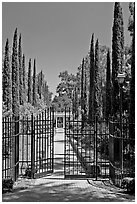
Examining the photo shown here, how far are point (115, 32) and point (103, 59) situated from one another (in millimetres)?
9220

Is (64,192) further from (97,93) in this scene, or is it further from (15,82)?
(15,82)

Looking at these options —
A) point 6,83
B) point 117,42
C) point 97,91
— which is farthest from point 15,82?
point 117,42

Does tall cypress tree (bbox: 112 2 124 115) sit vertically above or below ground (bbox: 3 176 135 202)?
above

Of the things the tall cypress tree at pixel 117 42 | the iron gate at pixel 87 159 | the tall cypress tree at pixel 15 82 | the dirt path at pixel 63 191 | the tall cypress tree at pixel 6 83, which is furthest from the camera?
the tall cypress tree at pixel 15 82

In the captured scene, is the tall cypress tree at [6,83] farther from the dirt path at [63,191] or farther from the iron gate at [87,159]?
the dirt path at [63,191]

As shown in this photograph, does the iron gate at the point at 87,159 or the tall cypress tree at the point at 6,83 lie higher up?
the tall cypress tree at the point at 6,83

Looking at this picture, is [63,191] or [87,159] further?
[87,159]

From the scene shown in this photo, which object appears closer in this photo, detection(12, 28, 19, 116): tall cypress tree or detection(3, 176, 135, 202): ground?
detection(3, 176, 135, 202): ground

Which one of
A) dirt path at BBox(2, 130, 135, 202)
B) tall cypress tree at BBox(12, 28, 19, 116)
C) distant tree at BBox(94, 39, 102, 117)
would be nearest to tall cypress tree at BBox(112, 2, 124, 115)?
distant tree at BBox(94, 39, 102, 117)

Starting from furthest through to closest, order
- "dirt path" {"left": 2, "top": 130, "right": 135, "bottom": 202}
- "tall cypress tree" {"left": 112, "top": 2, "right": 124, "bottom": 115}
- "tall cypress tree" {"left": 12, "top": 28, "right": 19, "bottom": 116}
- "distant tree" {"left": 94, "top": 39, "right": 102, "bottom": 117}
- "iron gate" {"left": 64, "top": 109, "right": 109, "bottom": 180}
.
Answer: "tall cypress tree" {"left": 12, "top": 28, "right": 19, "bottom": 116}, "distant tree" {"left": 94, "top": 39, "right": 102, "bottom": 117}, "tall cypress tree" {"left": 112, "top": 2, "right": 124, "bottom": 115}, "iron gate" {"left": 64, "top": 109, "right": 109, "bottom": 180}, "dirt path" {"left": 2, "top": 130, "right": 135, "bottom": 202}

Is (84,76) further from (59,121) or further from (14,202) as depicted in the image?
(14,202)

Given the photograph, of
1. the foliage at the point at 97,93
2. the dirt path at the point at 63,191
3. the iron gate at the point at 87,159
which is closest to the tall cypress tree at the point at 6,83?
the foliage at the point at 97,93

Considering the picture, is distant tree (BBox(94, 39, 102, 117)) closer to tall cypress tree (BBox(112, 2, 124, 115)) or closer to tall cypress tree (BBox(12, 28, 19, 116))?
tall cypress tree (BBox(112, 2, 124, 115))

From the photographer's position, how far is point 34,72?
33.8m
